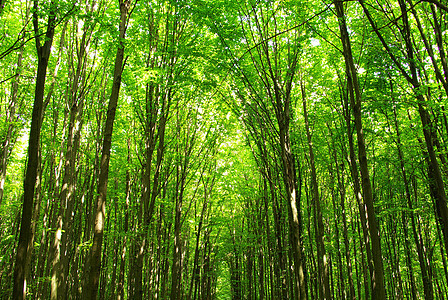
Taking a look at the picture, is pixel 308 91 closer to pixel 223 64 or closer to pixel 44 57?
pixel 223 64

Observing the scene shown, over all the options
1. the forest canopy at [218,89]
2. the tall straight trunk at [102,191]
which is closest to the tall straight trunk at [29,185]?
the forest canopy at [218,89]

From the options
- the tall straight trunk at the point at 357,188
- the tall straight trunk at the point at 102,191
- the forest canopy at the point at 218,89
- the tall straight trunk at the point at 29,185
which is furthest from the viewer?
the tall straight trunk at the point at 357,188

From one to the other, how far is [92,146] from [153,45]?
622cm

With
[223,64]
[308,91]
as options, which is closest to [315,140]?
[308,91]

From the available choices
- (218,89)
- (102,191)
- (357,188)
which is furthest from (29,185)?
(357,188)

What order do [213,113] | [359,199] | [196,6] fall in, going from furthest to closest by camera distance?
[213,113]
[359,199]
[196,6]

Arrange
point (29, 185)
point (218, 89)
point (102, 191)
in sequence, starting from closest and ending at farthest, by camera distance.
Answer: point (29, 185), point (102, 191), point (218, 89)

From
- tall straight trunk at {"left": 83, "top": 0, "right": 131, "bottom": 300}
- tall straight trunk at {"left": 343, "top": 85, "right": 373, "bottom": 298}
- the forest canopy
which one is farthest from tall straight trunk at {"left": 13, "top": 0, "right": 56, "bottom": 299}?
tall straight trunk at {"left": 343, "top": 85, "right": 373, "bottom": 298}

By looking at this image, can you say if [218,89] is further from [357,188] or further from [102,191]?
[357,188]

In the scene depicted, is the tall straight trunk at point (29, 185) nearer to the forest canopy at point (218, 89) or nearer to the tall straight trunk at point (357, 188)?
the forest canopy at point (218, 89)

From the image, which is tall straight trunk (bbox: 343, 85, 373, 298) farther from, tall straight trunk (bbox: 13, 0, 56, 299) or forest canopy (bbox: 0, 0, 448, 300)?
tall straight trunk (bbox: 13, 0, 56, 299)

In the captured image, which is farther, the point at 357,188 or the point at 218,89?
the point at 357,188

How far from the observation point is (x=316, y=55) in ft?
31.6

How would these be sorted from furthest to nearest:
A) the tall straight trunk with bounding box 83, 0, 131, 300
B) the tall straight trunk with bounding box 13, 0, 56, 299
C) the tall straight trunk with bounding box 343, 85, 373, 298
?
the tall straight trunk with bounding box 343, 85, 373, 298 < the tall straight trunk with bounding box 83, 0, 131, 300 < the tall straight trunk with bounding box 13, 0, 56, 299
